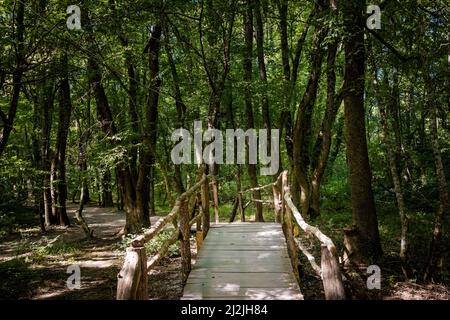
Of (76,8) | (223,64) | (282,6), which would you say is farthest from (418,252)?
(76,8)

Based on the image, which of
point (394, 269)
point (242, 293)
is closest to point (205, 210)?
point (242, 293)

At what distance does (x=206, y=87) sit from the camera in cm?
1324

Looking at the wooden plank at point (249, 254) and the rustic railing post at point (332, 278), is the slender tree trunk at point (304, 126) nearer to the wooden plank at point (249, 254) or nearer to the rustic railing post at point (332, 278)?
the wooden plank at point (249, 254)

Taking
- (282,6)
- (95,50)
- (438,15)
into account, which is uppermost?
(282,6)

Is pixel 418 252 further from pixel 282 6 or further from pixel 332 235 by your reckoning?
pixel 282 6

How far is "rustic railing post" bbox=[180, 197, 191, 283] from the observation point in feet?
20.6

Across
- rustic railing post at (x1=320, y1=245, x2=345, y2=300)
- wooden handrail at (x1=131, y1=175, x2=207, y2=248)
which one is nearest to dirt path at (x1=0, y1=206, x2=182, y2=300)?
wooden handrail at (x1=131, y1=175, x2=207, y2=248)

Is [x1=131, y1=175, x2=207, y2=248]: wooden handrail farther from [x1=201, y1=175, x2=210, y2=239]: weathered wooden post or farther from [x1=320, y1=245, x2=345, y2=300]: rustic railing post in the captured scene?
[x1=320, y1=245, x2=345, y2=300]: rustic railing post

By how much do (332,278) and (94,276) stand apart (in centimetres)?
844

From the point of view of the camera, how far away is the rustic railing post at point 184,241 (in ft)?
20.6

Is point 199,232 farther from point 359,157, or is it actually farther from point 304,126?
point 304,126

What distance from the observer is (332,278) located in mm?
3568
